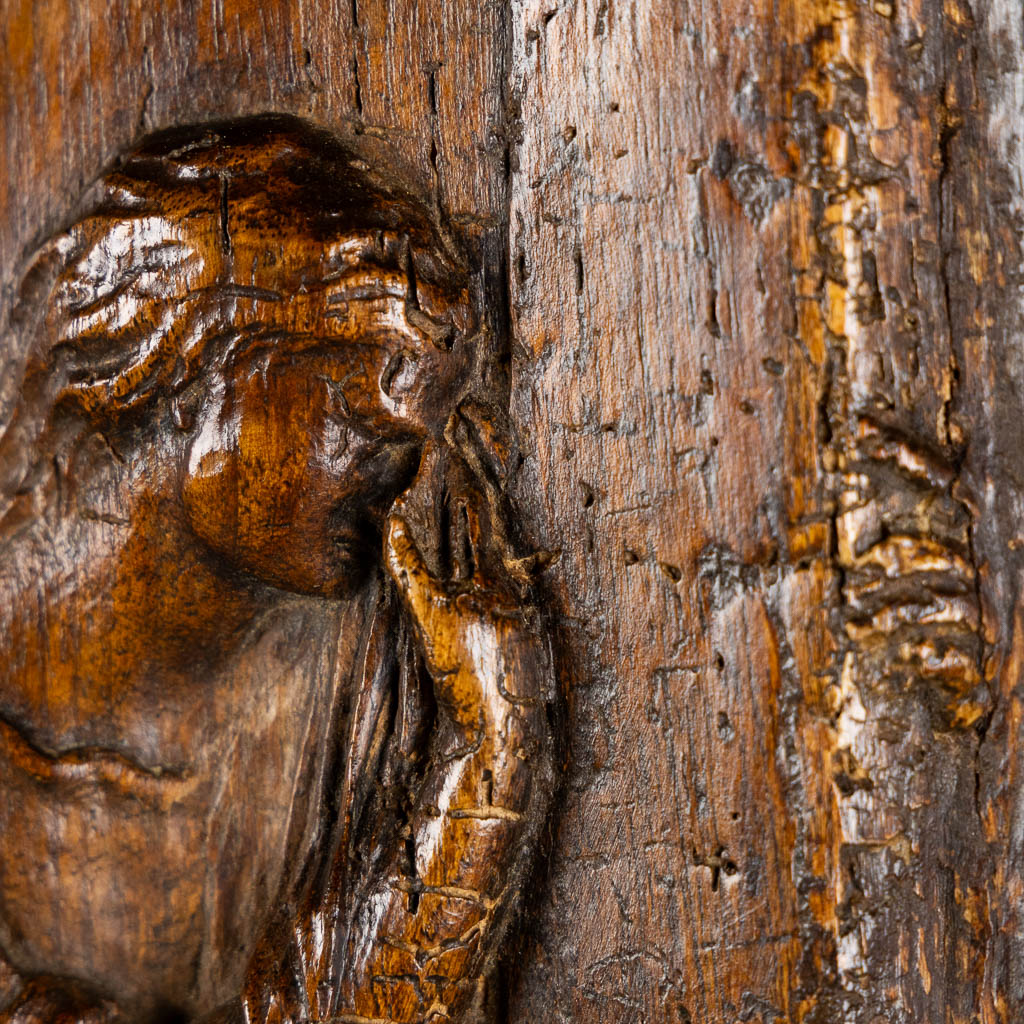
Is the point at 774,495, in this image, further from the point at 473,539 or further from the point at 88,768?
the point at 88,768

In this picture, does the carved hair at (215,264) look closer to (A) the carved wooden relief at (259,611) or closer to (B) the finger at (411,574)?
(A) the carved wooden relief at (259,611)

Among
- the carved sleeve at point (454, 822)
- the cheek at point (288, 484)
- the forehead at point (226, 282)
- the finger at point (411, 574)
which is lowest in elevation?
the carved sleeve at point (454, 822)

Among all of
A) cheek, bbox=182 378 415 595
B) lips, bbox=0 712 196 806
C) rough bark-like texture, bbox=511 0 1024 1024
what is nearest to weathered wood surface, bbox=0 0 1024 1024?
rough bark-like texture, bbox=511 0 1024 1024

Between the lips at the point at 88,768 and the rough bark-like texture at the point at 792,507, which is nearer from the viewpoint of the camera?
the rough bark-like texture at the point at 792,507

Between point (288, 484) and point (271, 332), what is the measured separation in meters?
0.10

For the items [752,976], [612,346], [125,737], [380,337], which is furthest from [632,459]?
[125,737]

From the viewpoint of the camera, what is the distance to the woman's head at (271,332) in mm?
718

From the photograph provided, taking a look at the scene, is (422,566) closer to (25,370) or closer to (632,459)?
(632,459)

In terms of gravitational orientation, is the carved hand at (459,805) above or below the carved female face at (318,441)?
below

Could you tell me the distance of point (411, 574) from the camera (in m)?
0.70

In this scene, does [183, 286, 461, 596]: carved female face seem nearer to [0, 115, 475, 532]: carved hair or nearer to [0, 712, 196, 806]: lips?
[0, 115, 475, 532]: carved hair

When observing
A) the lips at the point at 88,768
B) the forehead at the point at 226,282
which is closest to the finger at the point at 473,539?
the forehead at the point at 226,282

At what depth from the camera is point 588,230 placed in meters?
0.69

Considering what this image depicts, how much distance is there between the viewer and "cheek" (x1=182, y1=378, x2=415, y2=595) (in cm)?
73
